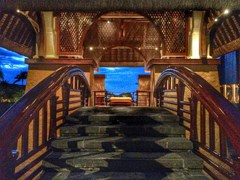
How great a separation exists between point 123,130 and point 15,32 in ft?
19.8

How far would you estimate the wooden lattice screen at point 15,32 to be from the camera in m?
7.05

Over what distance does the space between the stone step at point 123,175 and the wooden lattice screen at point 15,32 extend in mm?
5069

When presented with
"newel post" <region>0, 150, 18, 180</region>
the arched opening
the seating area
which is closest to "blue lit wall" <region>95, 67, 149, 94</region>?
the arched opening

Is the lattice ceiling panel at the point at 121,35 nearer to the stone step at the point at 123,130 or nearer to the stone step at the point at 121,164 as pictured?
the stone step at the point at 123,130

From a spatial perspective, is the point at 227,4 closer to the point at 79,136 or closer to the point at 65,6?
the point at 65,6

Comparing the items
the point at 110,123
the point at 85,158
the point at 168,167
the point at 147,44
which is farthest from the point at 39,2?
the point at 147,44

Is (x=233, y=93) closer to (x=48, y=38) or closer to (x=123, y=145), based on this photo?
(x=48, y=38)

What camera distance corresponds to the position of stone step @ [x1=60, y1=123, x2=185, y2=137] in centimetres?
352

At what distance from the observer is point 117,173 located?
8.95 feet

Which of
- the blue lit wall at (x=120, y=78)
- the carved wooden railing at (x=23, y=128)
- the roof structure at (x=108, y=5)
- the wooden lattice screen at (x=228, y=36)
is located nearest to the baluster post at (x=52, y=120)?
the carved wooden railing at (x=23, y=128)

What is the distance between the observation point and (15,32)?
801cm

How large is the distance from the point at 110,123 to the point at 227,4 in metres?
2.55

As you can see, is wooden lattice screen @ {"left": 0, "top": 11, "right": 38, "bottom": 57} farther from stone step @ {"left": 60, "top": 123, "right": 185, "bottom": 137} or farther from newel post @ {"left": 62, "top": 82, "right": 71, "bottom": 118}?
stone step @ {"left": 60, "top": 123, "right": 185, "bottom": 137}

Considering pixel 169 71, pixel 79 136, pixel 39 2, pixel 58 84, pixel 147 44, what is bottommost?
pixel 79 136
